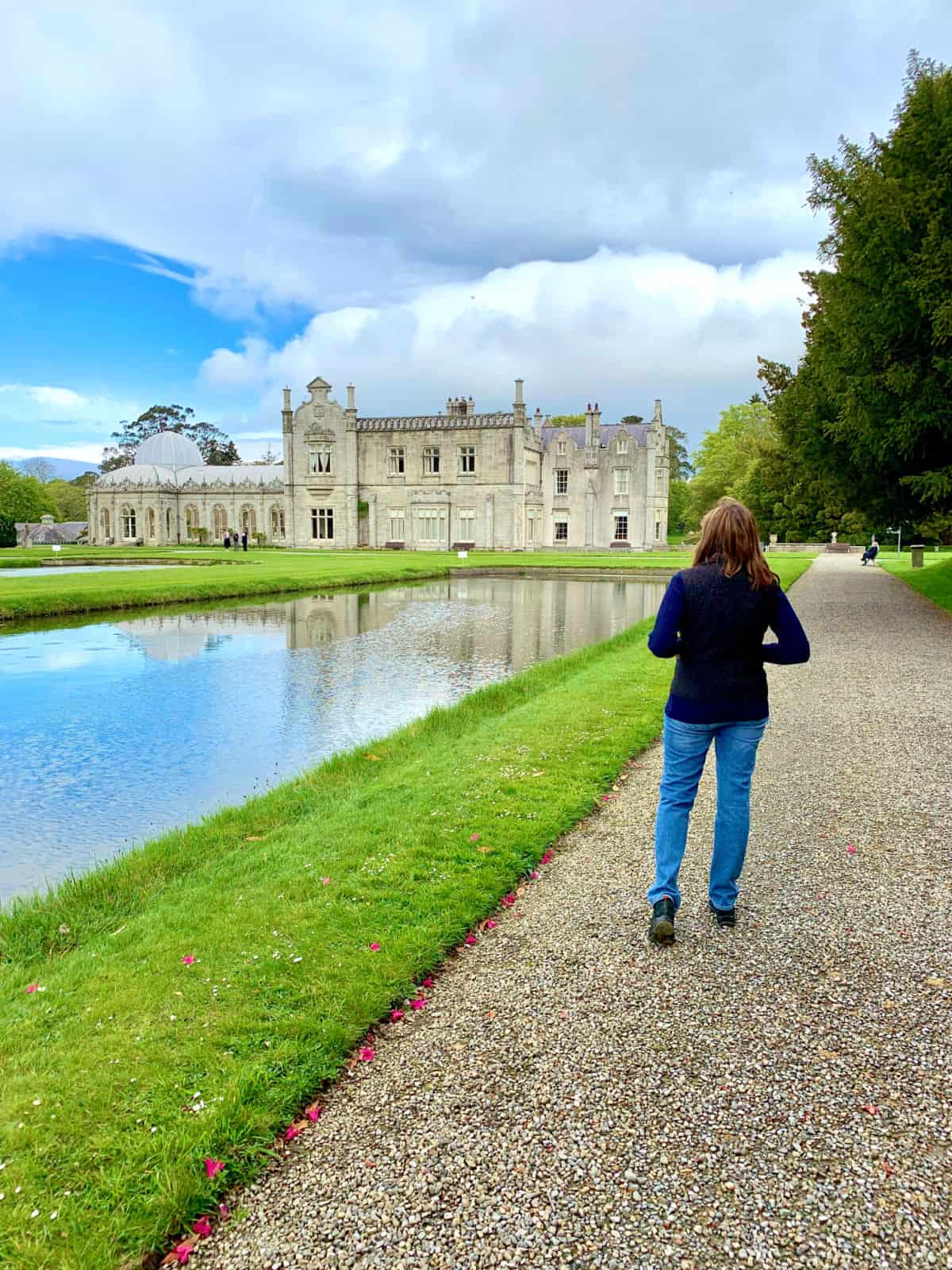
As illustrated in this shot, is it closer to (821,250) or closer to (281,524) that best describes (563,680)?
(821,250)

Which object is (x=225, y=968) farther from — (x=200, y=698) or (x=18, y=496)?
(x=18, y=496)

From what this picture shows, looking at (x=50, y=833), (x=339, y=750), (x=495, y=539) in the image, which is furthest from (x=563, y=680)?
(x=495, y=539)

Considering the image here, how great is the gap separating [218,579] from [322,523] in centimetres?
3402

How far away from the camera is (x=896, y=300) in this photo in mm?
14742

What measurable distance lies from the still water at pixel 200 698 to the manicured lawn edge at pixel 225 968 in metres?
1.06

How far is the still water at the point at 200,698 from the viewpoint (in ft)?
23.2

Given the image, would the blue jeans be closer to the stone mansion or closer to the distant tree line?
the distant tree line

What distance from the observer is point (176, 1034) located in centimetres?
330

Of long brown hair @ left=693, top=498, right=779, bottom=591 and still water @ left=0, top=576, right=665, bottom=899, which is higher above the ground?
long brown hair @ left=693, top=498, right=779, bottom=591

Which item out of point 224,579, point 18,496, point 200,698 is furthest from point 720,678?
point 18,496

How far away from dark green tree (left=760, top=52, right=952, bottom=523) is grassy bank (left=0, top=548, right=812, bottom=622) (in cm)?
1087

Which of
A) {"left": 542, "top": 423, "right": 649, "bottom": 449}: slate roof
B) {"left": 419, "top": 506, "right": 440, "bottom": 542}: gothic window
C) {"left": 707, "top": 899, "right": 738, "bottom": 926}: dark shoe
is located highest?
{"left": 542, "top": 423, "right": 649, "bottom": 449}: slate roof

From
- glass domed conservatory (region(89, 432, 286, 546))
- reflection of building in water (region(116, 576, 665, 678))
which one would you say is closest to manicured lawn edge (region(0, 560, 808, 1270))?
reflection of building in water (region(116, 576, 665, 678))

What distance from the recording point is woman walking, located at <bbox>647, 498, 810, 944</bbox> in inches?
155
